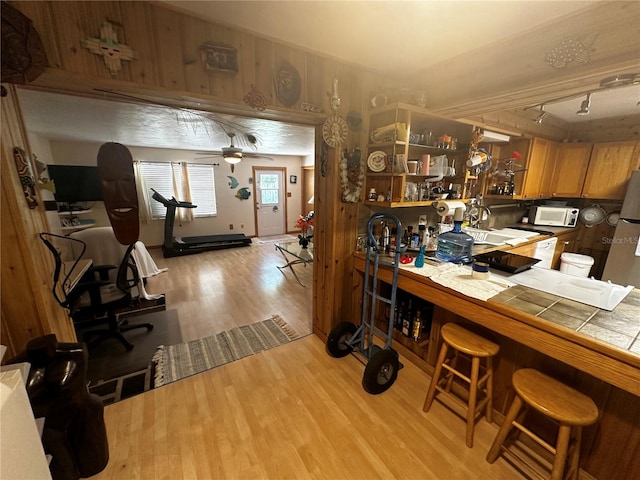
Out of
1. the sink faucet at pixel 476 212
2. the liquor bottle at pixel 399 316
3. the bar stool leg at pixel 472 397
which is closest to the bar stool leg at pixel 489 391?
the bar stool leg at pixel 472 397

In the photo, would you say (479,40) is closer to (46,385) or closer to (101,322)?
(46,385)

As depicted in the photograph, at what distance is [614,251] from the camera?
9.45ft

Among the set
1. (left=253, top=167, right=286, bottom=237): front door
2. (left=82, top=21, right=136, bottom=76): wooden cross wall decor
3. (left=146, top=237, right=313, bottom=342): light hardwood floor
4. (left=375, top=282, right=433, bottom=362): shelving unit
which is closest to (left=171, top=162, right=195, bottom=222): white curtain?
(left=146, top=237, right=313, bottom=342): light hardwood floor

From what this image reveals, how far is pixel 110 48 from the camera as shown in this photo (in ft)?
4.06

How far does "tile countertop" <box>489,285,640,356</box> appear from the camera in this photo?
110 cm

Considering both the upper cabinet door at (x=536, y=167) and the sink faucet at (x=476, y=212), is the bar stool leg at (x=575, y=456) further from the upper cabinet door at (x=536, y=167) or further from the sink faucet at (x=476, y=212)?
the upper cabinet door at (x=536, y=167)

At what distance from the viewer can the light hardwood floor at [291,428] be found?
1416 mm

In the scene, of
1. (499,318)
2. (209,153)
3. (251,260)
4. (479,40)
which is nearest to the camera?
(499,318)

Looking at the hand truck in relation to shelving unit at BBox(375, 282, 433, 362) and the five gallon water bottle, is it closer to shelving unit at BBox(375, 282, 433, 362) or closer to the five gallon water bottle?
shelving unit at BBox(375, 282, 433, 362)

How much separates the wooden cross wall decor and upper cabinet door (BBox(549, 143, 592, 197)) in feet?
15.2

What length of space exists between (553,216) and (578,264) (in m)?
0.71

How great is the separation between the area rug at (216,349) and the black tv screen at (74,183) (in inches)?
146

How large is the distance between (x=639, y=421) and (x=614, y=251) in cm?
261

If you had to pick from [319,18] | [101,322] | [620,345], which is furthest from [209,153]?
[620,345]
